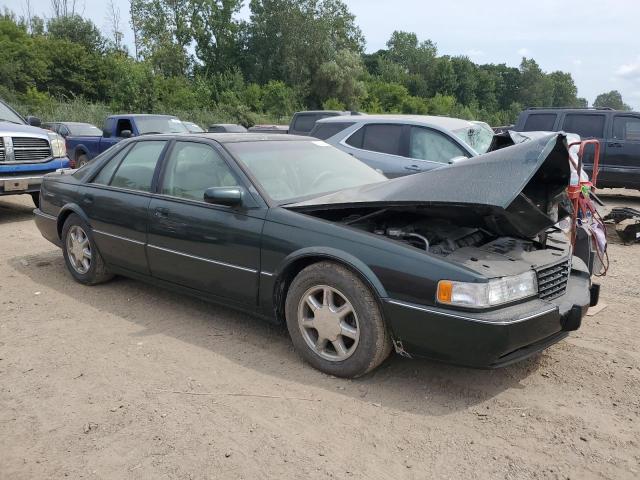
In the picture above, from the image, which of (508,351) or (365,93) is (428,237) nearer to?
(508,351)

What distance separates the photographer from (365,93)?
55.4 m

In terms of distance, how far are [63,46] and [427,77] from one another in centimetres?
6714

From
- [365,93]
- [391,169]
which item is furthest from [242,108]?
[391,169]

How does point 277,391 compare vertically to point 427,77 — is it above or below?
below

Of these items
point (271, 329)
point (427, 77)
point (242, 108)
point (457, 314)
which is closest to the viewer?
point (457, 314)

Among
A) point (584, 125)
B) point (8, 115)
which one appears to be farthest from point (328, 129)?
point (584, 125)

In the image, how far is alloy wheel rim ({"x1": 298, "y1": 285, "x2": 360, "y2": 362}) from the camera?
3.48 meters

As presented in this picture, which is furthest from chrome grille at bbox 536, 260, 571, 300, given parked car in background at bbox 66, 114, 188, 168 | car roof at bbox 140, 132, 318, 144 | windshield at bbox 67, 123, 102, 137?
windshield at bbox 67, 123, 102, 137

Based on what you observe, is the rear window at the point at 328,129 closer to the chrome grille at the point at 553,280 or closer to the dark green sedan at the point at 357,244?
the dark green sedan at the point at 357,244

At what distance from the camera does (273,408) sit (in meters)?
3.21

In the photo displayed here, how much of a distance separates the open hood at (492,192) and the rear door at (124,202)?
5.13 feet

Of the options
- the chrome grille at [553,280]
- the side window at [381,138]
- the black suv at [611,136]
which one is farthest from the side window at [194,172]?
the black suv at [611,136]

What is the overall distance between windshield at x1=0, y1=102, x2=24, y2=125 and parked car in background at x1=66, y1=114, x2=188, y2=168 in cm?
307

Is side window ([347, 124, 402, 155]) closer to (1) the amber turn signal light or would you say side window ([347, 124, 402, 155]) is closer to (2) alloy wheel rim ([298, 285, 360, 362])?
(2) alloy wheel rim ([298, 285, 360, 362])
